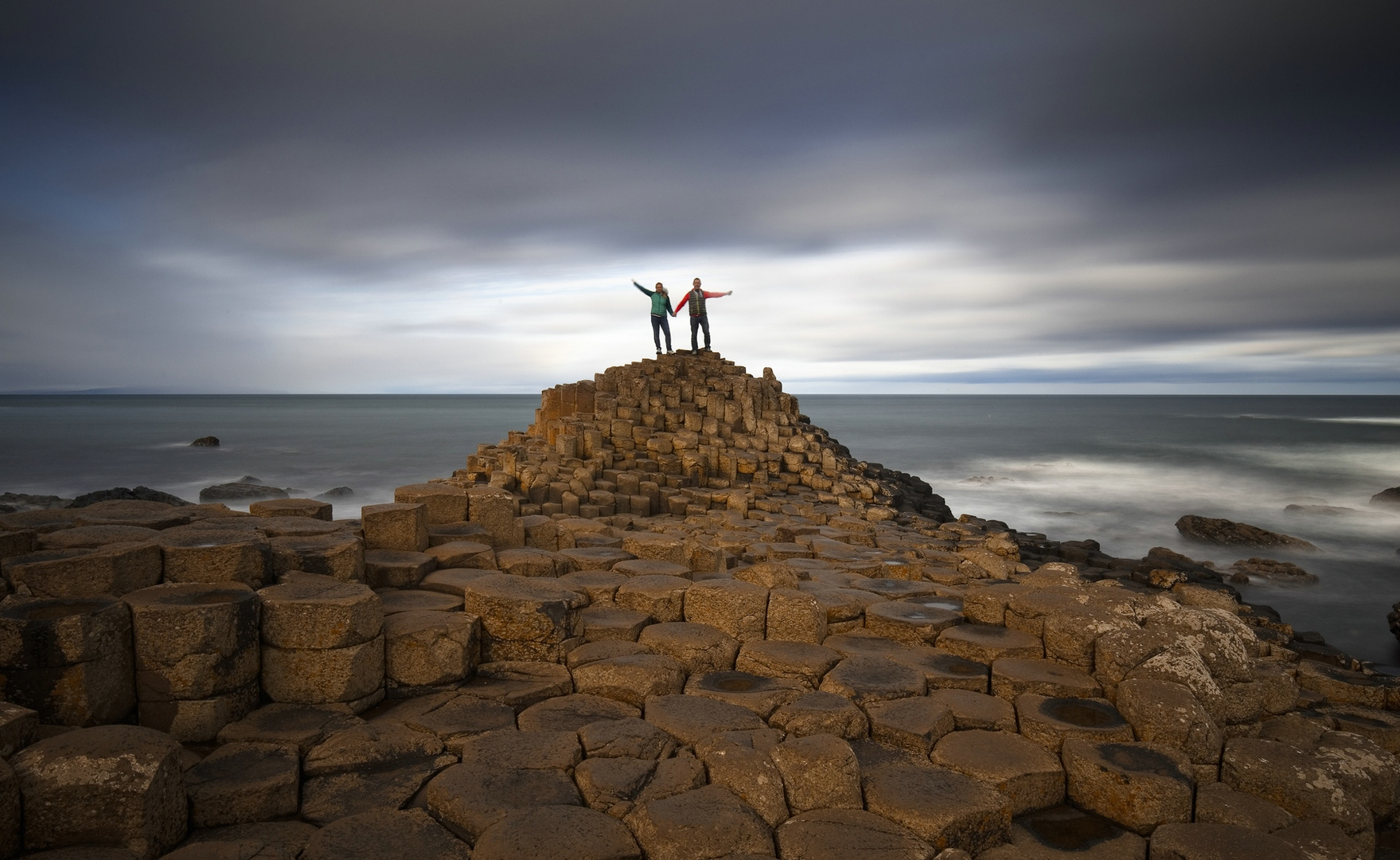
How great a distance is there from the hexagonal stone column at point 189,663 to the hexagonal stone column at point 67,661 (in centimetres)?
13

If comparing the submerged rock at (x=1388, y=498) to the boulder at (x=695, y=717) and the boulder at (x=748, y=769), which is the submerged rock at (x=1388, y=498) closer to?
the boulder at (x=695, y=717)

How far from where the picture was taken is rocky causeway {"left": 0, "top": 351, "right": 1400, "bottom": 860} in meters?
4.02

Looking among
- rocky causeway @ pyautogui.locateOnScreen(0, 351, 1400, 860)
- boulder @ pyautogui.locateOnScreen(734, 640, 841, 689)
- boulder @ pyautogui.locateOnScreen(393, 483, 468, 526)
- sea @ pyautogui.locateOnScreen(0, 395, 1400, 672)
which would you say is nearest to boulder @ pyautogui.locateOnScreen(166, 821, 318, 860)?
rocky causeway @ pyautogui.locateOnScreen(0, 351, 1400, 860)

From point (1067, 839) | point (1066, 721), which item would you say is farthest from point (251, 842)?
point (1066, 721)

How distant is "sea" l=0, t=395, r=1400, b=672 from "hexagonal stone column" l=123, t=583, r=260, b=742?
1443 centimetres

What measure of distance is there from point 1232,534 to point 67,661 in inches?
1014

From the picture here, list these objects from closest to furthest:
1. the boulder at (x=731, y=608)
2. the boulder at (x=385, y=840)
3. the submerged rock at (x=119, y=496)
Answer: the boulder at (x=385, y=840), the boulder at (x=731, y=608), the submerged rock at (x=119, y=496)

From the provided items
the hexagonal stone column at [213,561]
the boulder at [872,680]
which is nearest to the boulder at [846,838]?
the boulder at [872,680]

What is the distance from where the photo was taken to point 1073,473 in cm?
3978

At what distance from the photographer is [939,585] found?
8953 mm

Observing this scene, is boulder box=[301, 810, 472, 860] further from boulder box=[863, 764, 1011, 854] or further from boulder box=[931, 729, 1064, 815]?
boulder box=[931, 729, 1064, 815]

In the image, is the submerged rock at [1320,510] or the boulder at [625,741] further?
the submerged rock at [1320,510]

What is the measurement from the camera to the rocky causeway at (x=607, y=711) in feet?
13.2

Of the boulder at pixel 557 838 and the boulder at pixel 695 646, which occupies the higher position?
the boulder at pixel 695 646
